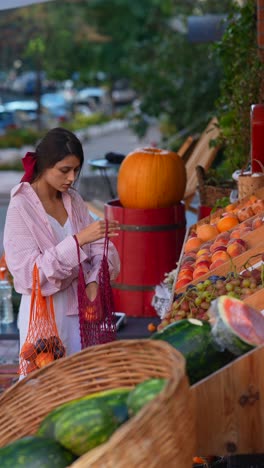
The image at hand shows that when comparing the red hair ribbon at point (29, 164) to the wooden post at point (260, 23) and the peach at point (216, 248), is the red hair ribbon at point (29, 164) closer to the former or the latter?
the peach at point (216, 248)

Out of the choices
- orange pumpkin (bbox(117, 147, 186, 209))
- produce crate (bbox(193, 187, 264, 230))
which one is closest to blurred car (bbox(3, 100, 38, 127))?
orange pumpkin (bbox(117, 147, 186, 209))

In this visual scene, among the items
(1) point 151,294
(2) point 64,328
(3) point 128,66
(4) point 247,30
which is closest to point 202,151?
(4) point 247,30

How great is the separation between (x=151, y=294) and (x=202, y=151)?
3.72 m

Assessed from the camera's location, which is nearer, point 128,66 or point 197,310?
point 197,310

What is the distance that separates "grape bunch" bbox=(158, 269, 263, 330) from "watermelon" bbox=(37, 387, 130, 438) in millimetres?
1403

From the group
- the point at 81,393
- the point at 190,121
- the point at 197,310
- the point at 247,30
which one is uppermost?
the point at 247,30

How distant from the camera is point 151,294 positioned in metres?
7.04

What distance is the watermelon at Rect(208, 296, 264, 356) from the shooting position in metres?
2.95

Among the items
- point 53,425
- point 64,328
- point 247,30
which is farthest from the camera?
point 247,30

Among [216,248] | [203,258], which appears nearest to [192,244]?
[216,248]

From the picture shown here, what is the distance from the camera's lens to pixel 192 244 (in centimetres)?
573

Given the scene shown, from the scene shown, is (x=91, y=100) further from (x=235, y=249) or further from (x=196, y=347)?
(x=196, y=347)

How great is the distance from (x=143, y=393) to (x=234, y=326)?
1.59 feet

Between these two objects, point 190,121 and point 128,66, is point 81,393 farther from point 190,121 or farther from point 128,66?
point 128,66
